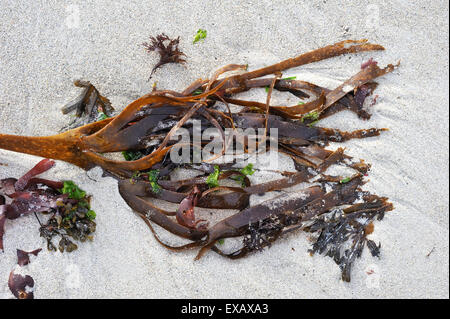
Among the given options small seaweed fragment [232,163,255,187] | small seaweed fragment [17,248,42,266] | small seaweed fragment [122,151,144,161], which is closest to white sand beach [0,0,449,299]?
small seaweed fragment [17,248,42,266]

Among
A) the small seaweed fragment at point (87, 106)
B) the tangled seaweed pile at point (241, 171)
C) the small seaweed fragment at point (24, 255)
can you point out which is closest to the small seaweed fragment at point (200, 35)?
the tangled seaweed pile at point (241, 171)

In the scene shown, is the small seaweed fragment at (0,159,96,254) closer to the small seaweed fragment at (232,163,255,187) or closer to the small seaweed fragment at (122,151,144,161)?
the small seaweed fragment at (122,151,144,161)

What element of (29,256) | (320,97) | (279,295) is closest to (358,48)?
(320,97)

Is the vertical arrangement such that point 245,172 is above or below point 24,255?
above

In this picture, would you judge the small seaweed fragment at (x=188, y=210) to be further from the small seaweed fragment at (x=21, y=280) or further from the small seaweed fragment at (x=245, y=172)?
the small seaweed fragment at (x=21, y=280)

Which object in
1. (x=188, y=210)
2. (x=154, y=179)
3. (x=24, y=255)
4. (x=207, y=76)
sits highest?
(x=207, y=76)

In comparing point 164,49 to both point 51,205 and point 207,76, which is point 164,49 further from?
point 51,205

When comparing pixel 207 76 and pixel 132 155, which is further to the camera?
pixel 207 76

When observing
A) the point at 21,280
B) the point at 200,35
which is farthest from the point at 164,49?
the point at 21,280
